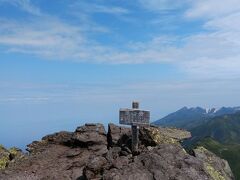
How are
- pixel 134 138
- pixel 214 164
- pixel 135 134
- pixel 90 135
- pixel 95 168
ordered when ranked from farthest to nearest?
pixel 90 135, pixel 134 138, pixel 135 134, pixel 214 164, pixel 95 168

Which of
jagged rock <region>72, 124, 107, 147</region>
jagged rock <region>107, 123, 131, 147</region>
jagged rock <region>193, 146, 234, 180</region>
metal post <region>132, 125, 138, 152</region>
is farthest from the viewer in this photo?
jagged rock <region>72, 124, 107, 147</region>

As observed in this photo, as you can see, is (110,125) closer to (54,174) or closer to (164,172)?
(54,174)

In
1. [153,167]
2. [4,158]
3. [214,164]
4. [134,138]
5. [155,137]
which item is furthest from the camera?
[4,158]

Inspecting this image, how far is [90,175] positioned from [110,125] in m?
11.7

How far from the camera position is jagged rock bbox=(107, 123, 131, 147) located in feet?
118

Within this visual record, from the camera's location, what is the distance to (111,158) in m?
28.2

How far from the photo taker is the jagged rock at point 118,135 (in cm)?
3609

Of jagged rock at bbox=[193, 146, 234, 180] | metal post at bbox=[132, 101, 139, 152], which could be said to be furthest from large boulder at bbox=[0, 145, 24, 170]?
jagged rock at bbox=[193, 146, 234, 180]

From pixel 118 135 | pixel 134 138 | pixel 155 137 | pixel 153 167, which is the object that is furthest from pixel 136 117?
pixel 153 167

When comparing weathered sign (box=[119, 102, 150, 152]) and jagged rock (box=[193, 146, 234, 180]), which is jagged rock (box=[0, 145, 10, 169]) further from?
jagged rock (box=[193, 146, 234, 180])

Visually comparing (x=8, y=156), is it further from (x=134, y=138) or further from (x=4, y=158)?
(x=134, y=138)

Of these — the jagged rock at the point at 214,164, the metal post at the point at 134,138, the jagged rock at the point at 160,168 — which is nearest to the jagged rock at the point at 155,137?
the metal post at the point at 134,138

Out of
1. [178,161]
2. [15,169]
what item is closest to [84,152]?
[15,169]

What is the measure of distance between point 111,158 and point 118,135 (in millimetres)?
9033
